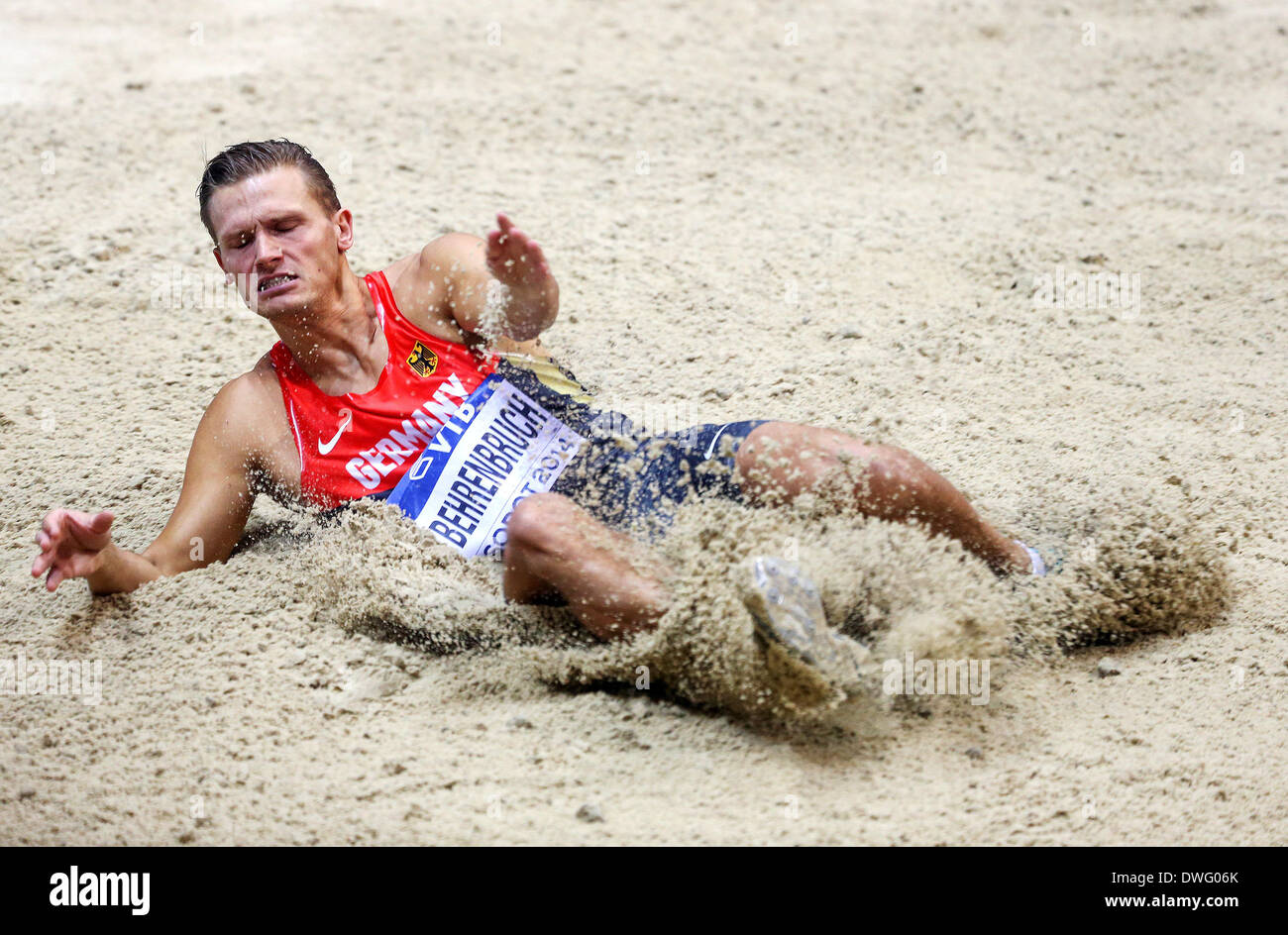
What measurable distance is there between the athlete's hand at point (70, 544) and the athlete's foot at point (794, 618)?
50.7 inches

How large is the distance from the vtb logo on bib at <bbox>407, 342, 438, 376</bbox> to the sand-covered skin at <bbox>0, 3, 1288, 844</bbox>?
0.37 metres

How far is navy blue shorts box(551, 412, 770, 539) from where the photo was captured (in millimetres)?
2455

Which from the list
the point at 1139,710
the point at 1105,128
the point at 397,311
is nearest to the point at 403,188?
the point at 397,311

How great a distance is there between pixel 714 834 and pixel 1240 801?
2.99ft

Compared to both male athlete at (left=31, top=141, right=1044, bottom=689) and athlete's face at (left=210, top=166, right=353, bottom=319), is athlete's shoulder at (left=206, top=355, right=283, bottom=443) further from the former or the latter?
athlete's face at (left=210, top=166, right=353, bottom=319)

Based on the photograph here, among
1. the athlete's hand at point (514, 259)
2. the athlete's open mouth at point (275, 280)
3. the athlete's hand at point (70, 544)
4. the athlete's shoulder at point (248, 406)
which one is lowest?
the athlete's hand at point (70, 544)

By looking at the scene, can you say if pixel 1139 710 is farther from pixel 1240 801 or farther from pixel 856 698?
pixel 856 698

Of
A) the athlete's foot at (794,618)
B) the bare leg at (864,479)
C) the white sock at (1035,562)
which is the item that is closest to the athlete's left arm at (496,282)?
the bare leg at (864,479)

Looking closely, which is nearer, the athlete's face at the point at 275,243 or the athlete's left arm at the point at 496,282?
the athlete's left arm at the point at 496,282

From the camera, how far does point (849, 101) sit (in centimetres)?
498

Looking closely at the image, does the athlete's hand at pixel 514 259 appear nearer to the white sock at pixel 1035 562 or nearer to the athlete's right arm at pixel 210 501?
the athlete's right arm at pixel 210 501

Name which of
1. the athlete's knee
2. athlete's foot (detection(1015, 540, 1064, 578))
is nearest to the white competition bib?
the athlete's knee

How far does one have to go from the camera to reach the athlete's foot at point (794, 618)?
2016mm

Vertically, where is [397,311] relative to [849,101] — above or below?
below
